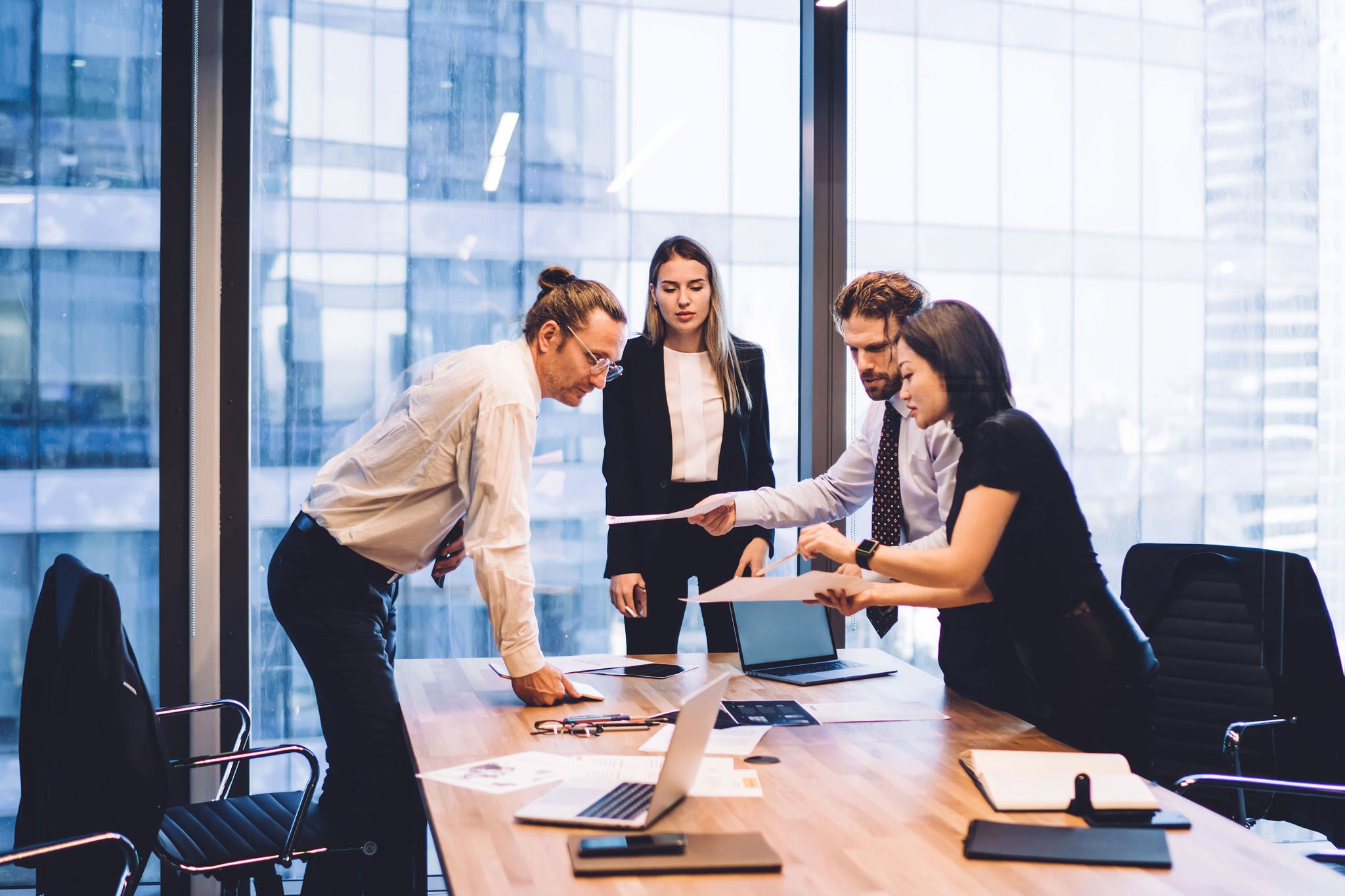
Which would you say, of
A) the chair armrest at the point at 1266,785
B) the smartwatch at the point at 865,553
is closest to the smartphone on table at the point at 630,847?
the smartwatch at the point at 865,553

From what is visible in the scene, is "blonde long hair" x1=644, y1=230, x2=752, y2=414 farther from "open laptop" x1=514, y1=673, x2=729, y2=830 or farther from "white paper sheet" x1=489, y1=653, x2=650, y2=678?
"open laptop" x1=514, y1=673, x2=729, y2=830

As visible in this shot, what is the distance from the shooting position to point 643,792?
1.52 m

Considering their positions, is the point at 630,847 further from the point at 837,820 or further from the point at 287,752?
the point at 287,752

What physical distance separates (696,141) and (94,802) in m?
2.49

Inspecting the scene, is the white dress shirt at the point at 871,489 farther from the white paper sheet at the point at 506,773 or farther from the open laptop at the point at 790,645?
the white paper sheet at the point at 506,773

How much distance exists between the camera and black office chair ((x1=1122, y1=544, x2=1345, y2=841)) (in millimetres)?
2232

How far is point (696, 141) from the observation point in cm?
336

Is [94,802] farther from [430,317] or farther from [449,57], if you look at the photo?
[449,57]

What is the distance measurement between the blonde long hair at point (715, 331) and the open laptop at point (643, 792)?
148cm

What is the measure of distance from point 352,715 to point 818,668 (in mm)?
1034

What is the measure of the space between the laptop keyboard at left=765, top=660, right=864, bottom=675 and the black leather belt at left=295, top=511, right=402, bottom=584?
2.90 ft

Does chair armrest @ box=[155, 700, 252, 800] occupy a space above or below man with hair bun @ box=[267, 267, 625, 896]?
below

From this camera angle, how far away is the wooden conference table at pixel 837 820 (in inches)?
48.0

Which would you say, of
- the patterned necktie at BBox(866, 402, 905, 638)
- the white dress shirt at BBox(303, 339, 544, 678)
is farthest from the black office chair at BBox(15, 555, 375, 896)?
the patterned necktie at BBox(866, 402, 905, 638)
